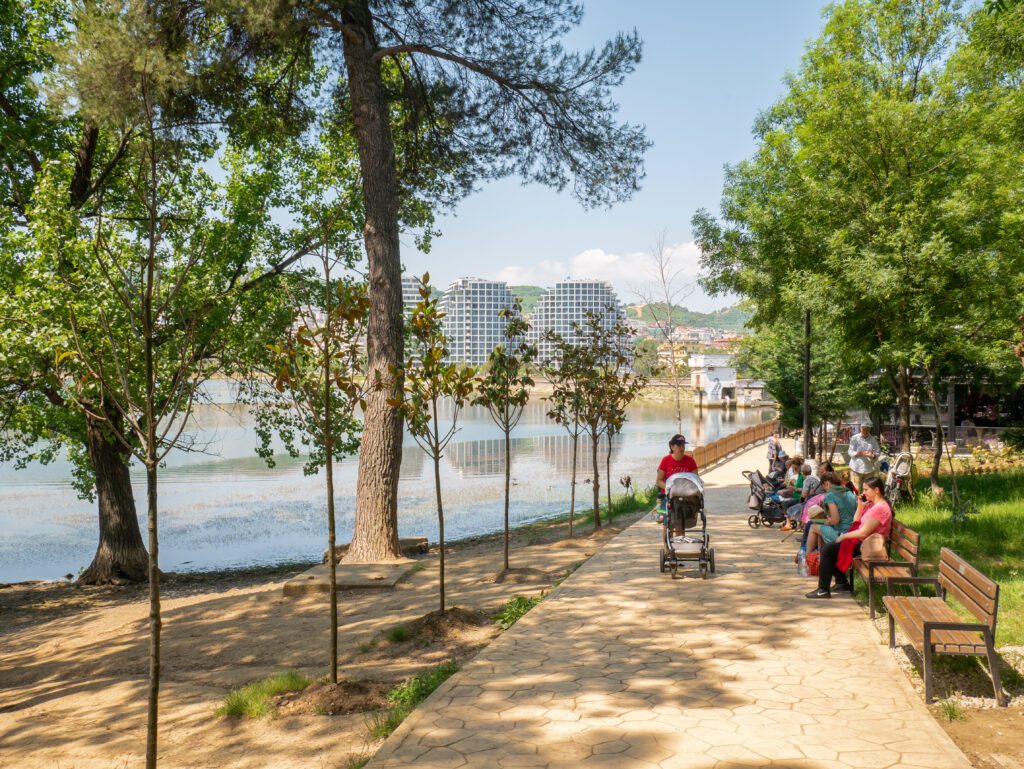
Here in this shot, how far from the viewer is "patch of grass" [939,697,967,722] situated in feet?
16.0

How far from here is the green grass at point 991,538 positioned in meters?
7.41

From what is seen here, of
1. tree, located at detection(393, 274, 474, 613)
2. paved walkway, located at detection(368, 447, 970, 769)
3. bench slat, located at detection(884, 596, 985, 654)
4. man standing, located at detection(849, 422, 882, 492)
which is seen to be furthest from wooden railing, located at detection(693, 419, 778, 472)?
bench slat, located at detection(884, 596, 985, 654)

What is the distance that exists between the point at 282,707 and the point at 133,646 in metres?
→ 4.67

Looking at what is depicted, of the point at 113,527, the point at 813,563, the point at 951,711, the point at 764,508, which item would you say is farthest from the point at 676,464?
the point at 113,527

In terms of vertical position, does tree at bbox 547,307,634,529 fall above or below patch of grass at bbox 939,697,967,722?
above

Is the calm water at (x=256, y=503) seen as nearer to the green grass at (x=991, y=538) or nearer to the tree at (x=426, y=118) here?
the tree at (x=426, y=118)

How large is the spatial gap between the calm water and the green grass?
11296 millimetres

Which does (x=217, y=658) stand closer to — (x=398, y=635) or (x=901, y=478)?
(x=398, y=635)

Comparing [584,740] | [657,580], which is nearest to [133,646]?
[657,580]

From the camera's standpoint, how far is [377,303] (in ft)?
40.2

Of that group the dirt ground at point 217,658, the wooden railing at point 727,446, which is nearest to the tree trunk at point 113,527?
the dirt ground at point 217,658

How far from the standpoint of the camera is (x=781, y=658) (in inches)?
241

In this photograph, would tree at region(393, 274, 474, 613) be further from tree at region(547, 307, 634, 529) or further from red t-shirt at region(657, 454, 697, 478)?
tree at region(547, 307, 634, 529)

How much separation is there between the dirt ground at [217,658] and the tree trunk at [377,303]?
1.22 meters
